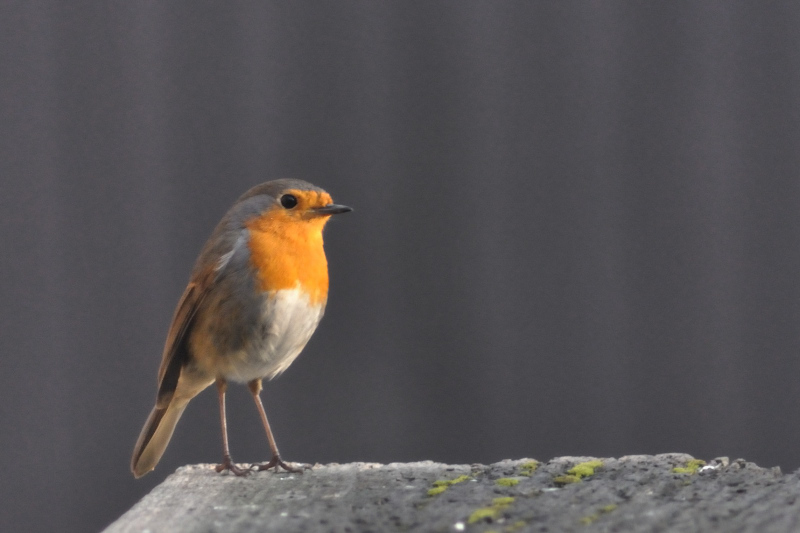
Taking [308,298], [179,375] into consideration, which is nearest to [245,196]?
[308,298]

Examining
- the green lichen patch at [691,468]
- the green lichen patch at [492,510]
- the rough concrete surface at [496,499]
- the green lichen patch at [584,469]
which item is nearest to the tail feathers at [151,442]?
the rough concrete surface at [496,499]

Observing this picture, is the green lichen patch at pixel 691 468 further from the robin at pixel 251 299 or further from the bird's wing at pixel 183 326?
the bird's wing at pixel 183 326

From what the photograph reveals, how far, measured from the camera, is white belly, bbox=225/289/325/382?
261 cm

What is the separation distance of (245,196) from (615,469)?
137cm

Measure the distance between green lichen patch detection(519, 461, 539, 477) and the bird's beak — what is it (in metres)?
0.88

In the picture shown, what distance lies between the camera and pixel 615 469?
2084mm

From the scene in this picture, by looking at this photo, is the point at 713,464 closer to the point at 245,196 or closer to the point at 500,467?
the point at 500,467

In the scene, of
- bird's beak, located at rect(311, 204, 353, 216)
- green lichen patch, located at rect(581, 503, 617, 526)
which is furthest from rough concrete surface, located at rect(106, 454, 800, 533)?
bird's beak, located at rect(311, 204, 353, 216)

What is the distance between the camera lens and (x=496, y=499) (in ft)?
5.71

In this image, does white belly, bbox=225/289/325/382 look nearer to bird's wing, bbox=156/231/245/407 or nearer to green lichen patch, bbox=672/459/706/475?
bird's wing, bbox=156/231/245/407

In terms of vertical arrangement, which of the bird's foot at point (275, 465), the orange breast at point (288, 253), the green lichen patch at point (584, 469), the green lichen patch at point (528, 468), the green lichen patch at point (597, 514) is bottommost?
the bird's foot at point (275, 465)

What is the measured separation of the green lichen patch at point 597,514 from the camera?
1.55 metres

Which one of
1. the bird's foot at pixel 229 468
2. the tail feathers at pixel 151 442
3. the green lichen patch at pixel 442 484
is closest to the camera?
the green lichen patch at pixel 442 484

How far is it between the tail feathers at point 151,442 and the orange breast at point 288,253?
23.9 inches
